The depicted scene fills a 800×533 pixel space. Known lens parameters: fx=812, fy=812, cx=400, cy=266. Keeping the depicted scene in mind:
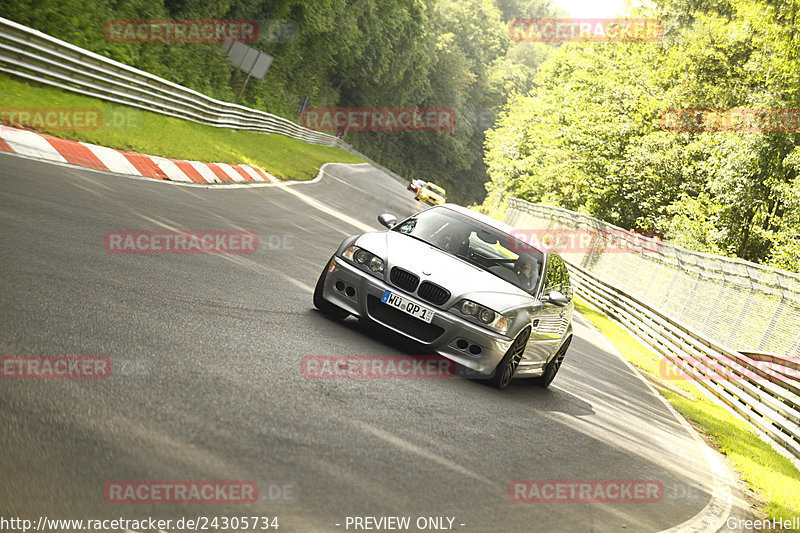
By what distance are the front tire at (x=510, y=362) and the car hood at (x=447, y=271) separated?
334 mm

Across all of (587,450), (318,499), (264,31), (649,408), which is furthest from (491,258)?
(264,31)

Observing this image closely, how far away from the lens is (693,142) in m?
34.6

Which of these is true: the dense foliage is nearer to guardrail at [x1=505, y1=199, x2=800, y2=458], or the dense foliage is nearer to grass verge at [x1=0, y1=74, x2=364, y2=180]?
guardrail at [x1=505, y1=199, x2=800, y2=458]

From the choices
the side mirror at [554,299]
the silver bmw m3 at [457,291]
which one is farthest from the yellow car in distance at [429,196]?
the side mirror at [554,299]

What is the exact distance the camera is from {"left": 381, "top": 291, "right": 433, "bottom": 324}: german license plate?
7547 mm

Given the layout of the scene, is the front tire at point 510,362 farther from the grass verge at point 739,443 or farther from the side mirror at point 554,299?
the grass verge at point 739,443

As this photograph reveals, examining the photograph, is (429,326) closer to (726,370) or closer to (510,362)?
(510,362)

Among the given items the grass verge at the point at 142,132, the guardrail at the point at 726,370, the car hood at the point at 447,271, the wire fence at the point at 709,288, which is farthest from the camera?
the wire fence at the point at 709,288

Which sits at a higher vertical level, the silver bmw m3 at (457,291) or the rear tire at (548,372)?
the silver bmw m3 at (457,291)

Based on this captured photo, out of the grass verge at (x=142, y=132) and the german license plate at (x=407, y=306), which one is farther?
the grass verge at (x=142, y=132)

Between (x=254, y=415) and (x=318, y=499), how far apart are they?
100 cm

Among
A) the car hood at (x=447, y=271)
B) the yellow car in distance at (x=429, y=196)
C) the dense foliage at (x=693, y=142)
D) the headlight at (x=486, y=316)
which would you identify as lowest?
the yellow car in distance at (x=429, y=196)

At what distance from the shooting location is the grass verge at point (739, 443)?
818cm

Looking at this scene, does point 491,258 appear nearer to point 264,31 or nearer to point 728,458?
point 728,458
